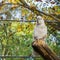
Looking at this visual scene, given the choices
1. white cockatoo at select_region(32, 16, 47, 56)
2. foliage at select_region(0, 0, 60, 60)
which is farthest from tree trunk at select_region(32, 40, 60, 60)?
foliage at select_region(0, 0, 60, 60)

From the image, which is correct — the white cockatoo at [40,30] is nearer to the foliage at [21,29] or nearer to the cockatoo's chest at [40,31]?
the cockatoo's chest at [40,31]

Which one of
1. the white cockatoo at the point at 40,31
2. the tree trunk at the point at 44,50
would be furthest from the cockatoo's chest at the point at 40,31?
the tree trunk at the point at 44,50

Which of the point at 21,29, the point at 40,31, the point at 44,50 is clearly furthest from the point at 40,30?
the point at 21,29

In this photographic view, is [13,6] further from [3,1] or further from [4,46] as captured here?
[4,46]

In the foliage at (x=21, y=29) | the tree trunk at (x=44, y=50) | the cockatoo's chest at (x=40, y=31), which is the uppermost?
the cockatoo's chest at (x=40, y=31)

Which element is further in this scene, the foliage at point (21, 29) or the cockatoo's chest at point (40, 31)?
the foliage at point (21, 29)

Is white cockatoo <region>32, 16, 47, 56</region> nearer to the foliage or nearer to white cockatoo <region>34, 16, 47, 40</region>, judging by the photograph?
white cockatoo <region>34, 16, 47, 40</region>

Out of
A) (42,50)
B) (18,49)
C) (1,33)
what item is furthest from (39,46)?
(1,33)

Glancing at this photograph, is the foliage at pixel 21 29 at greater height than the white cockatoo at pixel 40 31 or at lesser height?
lesser

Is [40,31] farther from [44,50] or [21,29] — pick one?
[21,29]

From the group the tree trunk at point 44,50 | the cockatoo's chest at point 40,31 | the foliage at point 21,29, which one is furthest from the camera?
the foliage at point 21,29

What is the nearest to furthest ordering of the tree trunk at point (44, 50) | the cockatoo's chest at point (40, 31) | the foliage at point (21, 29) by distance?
the tree trunk at point (44, 50) → the cockatoo's chest at point (40, 31) → the foliage at point (21, 29)

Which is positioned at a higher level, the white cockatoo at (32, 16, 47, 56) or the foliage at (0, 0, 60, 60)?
the white cockatoo at (32, 16, 47, 56)

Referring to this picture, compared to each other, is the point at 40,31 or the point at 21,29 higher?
the point at 40,31
